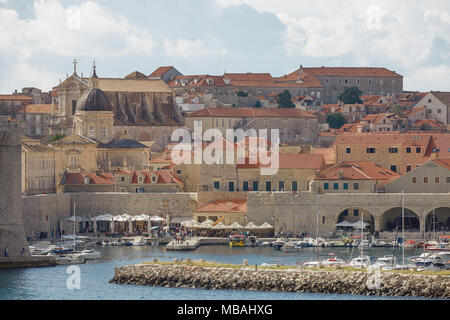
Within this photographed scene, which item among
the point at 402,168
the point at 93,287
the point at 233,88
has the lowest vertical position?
the point at 93,287

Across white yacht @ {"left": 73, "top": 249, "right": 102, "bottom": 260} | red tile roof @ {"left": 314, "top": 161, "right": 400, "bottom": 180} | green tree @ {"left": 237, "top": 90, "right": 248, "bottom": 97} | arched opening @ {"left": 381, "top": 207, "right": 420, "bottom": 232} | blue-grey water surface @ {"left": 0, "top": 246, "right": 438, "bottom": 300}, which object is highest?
green tree @ {"left": 237, "top": 90, "right": 248, "bottom": 97}

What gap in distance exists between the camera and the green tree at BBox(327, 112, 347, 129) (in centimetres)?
12144

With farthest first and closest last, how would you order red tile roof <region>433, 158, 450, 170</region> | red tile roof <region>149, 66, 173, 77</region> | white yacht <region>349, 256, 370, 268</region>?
red tile roof <region>149, 66, 173, 77</region> < red tile roof <region>433, 158, 450, 170</region> < white yacht <region>349, 256, 370, 268</region>

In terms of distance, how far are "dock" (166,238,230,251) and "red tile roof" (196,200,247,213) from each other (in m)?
2.75

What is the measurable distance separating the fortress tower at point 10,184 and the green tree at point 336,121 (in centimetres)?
6648

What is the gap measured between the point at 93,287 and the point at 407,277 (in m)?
12.5

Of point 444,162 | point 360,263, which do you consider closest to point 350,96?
point 444,162

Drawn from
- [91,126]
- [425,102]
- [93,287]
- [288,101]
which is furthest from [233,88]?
[93,287]

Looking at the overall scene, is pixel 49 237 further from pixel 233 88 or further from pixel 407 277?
pixel 233 88

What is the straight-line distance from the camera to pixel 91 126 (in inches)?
3578

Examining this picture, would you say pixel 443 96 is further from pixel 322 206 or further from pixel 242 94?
pixel 322 206

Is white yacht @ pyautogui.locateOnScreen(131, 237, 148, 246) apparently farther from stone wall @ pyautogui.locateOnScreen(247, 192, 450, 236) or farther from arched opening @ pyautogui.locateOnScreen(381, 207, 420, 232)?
arched opening @ pyautogui.locateOnScreen(381, 207, 420, 232)

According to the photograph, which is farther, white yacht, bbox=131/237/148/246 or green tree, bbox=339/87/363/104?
green tree, bbox=339/87/363/104

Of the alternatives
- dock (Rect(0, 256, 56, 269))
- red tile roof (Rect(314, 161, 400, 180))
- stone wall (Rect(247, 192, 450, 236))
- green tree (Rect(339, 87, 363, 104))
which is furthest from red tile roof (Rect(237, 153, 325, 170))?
green tree (Rect(339, 87, 363, 104))
